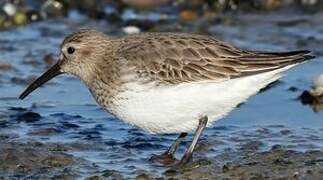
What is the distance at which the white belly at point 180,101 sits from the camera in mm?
8891

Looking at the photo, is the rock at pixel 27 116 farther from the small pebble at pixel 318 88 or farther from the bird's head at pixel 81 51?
the small pebble at pixel 318 88

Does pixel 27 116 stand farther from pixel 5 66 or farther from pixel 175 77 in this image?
pixel 175 77

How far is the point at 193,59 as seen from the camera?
9258mm

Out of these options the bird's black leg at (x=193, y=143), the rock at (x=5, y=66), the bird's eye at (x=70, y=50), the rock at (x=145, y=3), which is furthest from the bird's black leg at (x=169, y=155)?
the rock at (x=145, y=3)

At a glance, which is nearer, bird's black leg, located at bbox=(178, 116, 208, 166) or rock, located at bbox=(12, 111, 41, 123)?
bird's black leg, located at bbox=(178, 116, 208, 166)

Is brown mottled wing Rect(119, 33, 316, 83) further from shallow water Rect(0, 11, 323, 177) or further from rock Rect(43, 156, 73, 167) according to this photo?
rock Rect(43, 156, 73, 167)

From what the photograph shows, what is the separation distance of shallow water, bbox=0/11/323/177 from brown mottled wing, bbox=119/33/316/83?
36.0 inches

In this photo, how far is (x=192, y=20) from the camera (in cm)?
1553

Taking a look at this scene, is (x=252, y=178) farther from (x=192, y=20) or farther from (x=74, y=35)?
(x=192, y=20)

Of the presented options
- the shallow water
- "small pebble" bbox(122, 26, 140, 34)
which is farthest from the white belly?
"small pebble" bbox(122, 26, 140, 34)

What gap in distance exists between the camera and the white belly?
29.2ft

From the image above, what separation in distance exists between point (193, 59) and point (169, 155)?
995 millimetres

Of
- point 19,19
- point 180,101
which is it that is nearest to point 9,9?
point 19,19

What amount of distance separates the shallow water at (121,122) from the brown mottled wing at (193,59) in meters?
0.91
